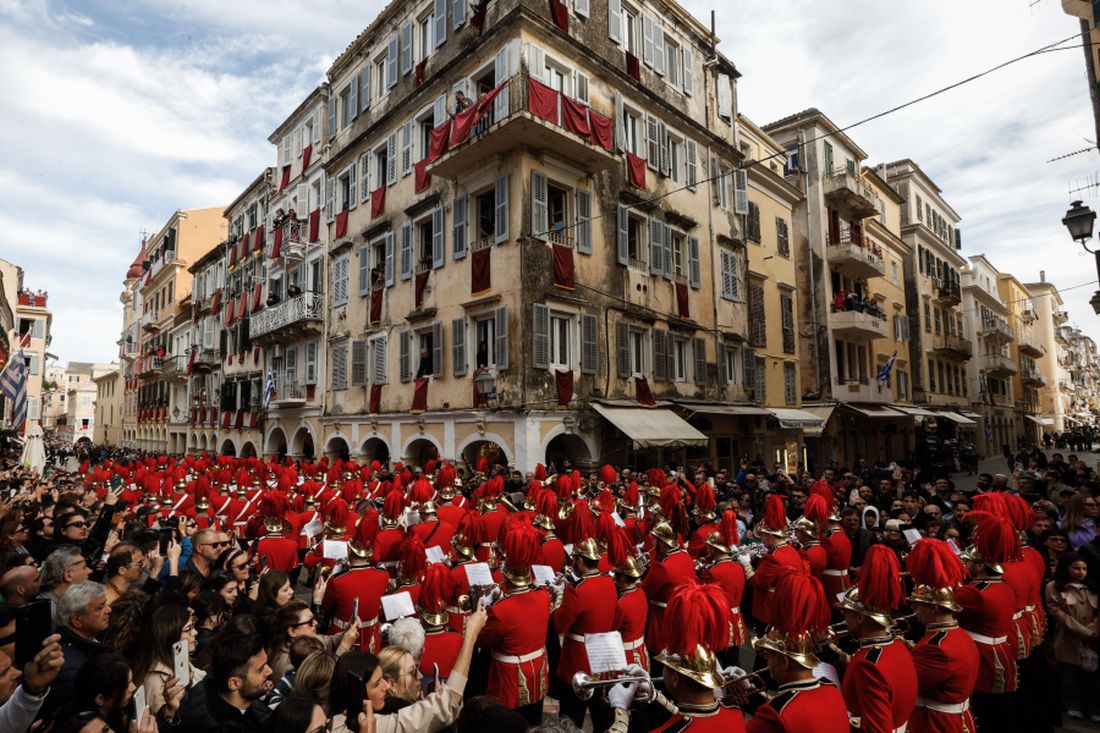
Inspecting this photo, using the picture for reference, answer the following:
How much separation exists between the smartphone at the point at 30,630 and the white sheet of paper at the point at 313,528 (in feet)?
17.0

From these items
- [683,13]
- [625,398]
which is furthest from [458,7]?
[625,398]

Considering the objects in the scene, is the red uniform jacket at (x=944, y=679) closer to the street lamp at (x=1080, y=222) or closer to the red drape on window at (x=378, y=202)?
the street lamp at (x=1080, y=222)

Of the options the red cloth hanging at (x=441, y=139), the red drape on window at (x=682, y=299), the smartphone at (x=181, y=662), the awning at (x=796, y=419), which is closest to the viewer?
the smartphone at (x=181, y=662)

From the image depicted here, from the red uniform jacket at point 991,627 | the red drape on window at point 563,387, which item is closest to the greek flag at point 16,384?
the red drape on window at point 563,387

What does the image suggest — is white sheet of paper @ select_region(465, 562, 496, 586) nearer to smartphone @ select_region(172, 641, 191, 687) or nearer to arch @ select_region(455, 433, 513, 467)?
smartphone @ select_region(172, 641, 191, 687)

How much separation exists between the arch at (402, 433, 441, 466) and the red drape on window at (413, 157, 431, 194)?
7936mm

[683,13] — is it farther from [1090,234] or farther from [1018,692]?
[1018,692]

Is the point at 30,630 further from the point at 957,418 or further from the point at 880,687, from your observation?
the point at 957,418

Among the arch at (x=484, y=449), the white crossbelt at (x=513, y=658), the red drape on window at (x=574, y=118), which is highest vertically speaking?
the red drape on window at (x=574, y=118)

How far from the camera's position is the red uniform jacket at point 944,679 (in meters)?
3.85

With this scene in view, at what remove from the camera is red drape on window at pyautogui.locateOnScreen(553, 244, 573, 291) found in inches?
677

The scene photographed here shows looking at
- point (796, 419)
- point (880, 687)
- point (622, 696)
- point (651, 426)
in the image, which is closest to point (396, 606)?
point (622, 696)

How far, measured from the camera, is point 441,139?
1841cm

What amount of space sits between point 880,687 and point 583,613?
2.44 metres
